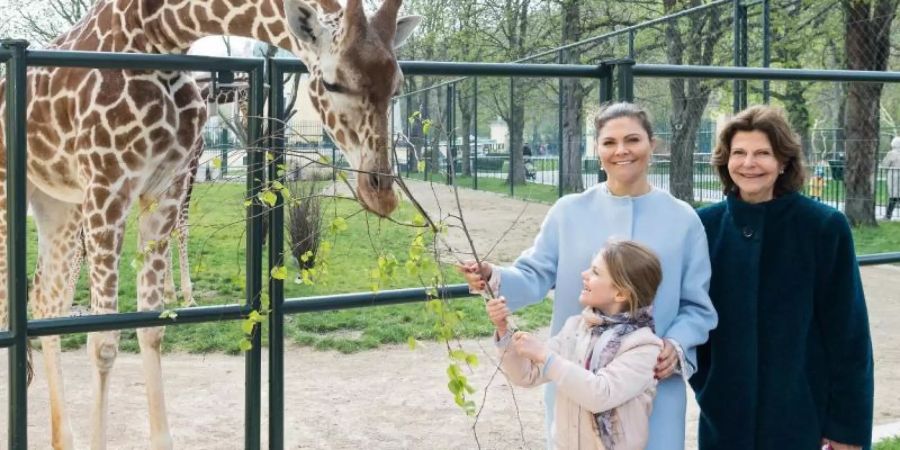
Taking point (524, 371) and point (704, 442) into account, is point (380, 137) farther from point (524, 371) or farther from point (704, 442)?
point (704, 442)

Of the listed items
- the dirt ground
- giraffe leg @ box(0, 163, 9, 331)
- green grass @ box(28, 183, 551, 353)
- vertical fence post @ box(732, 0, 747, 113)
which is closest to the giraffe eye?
giraffe leg @ box(0, 163, 9, 331)

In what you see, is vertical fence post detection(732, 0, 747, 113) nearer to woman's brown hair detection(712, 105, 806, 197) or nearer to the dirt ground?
the dirt ground

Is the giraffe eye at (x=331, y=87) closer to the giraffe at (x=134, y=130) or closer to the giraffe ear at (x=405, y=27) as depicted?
the giraffe at (x=134, y=130)

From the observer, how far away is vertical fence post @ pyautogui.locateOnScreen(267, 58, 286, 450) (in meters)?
2.50

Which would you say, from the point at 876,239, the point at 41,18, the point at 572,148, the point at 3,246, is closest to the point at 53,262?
the point at 3,246

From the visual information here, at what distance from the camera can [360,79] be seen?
98.5 inches

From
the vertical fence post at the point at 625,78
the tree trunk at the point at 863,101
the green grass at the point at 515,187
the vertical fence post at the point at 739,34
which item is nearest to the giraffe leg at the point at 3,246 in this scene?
the vertical fence post at the point at 625,78

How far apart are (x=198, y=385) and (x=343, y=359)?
0.92 metres

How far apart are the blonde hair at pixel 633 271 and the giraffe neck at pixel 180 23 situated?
138 cm

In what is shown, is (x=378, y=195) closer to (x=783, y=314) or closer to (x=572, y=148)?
(x=783, y=314)

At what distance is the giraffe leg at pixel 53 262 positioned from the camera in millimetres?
3422

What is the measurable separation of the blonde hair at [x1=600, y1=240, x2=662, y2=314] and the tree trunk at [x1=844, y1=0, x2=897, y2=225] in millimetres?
8717

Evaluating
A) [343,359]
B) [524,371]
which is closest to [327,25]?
[524,371]

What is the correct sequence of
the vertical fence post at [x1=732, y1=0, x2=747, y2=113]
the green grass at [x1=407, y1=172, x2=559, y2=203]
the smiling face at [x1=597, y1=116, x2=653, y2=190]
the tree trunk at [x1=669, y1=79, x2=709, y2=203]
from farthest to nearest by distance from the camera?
the green grass at [x1=407, y1=172, x2=559, y2=203]
the vertical fence post at [x1=732, y1=0, x2=747, y2=113]
the tree trunk at [x1=669, y1=79, x2=709, y2=203]
the smiling face at [x1=597, y1=116, x2=653, y2=190]
